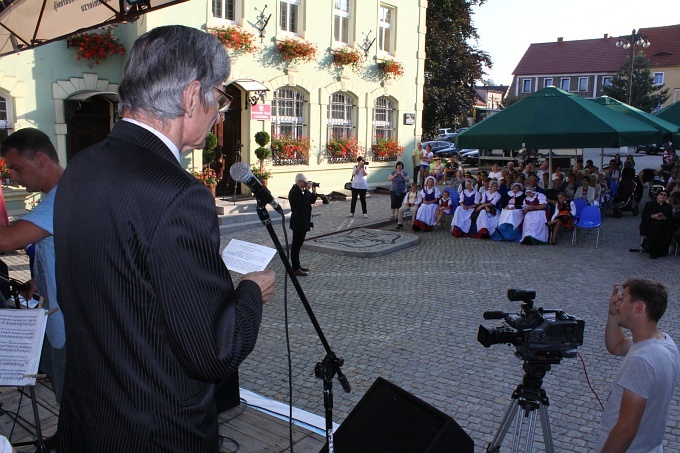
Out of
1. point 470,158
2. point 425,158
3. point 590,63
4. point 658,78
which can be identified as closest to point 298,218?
point 425,158

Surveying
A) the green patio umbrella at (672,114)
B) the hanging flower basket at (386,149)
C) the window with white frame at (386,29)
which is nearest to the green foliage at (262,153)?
the hanging flower basket at (386,149)

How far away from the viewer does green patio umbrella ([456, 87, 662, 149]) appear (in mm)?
11047

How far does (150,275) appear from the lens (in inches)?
55.8

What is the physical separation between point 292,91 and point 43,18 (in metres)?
10.8

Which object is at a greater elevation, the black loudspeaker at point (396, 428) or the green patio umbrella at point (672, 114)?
the green patio umbrella at point (672, 114)

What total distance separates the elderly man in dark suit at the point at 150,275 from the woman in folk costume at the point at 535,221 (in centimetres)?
1120

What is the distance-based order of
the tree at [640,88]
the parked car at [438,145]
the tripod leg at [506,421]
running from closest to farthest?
1. the tripod leg at [506,421]
2. the parked car at [438,145]
3. the tree at [640,88]

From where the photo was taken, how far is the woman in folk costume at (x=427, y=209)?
13.4 m

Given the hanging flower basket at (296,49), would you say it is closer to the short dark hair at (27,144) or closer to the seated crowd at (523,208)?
the seated crowd at (523,208)

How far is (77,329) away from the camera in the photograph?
157 centimetres

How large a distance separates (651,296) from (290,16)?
1491 centimetres

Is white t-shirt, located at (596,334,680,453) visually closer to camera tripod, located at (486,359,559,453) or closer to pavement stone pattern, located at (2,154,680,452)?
camera tripod, located at (486,359,559,453)

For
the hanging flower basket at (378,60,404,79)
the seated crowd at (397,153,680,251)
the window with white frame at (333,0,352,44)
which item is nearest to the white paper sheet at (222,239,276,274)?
the seated crowd at (397,153,680,251)

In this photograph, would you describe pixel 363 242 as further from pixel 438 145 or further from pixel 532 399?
pixel 438 145
